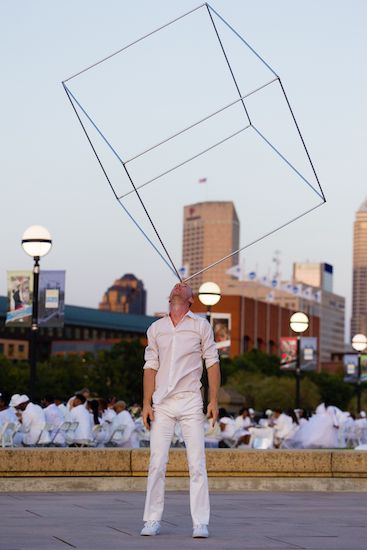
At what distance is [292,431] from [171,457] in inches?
586

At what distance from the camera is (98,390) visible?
347 feet

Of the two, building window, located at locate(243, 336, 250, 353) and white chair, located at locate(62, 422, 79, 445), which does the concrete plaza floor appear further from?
building window, located at locate(243, 336, 250, 353)

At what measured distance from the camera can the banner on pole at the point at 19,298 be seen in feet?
81.6

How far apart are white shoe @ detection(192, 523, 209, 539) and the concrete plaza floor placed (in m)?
0.07

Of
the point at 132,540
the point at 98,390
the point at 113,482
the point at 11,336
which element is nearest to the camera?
the point at 132,540

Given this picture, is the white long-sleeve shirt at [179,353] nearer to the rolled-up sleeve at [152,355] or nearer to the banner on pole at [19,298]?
the rolled-up sleeve at [152,355]

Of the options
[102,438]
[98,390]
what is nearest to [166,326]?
Answer: [102,438]

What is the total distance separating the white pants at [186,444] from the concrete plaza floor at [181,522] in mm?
287

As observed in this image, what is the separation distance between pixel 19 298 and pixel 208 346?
15.5 meters

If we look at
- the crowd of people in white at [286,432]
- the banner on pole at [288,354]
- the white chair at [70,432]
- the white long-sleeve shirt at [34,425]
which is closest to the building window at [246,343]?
the banner on pole at [288,354]

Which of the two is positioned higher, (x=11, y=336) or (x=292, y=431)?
(x=11, y=336)

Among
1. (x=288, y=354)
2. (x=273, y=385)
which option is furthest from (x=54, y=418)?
(x=273, y=385)

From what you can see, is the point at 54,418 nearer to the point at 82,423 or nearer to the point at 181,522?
the point at 82,423

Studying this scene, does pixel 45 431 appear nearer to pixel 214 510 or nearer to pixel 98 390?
pixel 214 510
